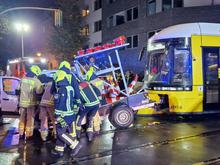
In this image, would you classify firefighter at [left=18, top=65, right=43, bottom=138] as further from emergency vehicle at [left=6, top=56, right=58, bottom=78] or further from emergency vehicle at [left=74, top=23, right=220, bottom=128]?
emergency vehicle at [left=6, top=56, right=58, bottom=78]

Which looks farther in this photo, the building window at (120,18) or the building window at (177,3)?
the building window at (120,18)

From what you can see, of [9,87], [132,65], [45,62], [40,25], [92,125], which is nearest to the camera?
[92,125]

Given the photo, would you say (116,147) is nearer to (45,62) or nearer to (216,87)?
(216,87)

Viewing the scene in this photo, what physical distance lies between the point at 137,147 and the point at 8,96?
610 centimetres

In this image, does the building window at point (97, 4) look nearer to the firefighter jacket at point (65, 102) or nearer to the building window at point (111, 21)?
the building window at point (111, 21)

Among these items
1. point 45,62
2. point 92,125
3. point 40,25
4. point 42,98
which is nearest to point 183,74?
point 92,125

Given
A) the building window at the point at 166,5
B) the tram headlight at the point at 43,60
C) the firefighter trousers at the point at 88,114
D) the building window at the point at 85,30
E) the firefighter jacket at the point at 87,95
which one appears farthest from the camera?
the building window at the point at 85,30

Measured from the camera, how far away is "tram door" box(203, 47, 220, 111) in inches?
481

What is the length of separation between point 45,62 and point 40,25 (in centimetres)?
4003

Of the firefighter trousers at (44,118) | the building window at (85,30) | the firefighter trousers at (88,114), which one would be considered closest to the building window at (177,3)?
the building window at (85,30)

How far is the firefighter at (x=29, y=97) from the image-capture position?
372 inches

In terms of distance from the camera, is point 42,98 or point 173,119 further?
point 173,119

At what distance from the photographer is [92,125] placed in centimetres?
927

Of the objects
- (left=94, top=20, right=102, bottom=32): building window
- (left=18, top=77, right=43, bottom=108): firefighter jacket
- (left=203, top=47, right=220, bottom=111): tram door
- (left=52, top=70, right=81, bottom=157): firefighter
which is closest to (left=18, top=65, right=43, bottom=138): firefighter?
(left=18, top=77, right=43, bottom=108): firefighter jacket
